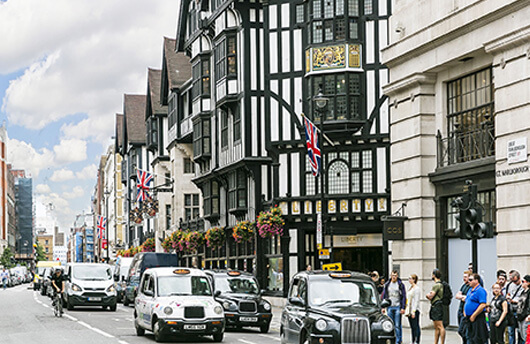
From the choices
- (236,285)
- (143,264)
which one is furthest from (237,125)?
(236,285)

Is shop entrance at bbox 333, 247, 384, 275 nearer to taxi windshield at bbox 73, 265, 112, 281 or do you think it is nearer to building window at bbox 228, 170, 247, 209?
building window at bbox 228, 170, 247, 209

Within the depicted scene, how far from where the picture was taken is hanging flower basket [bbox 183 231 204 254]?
52875 millimetres

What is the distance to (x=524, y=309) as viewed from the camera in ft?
57.4

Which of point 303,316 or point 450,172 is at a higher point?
point 450,172

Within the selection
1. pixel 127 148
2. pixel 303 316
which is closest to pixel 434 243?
pixel 303 316

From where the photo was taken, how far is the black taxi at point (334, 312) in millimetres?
16859

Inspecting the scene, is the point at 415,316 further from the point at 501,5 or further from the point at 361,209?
the point at 361,209

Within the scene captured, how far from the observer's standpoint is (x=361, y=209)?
38.8 meters

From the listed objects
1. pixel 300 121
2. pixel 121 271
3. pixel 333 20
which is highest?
pixel 333 20

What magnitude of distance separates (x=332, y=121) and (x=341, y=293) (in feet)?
67.9

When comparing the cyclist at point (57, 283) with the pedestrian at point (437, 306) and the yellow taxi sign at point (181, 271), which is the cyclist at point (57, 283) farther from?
the pedestrian at point (437, 306)

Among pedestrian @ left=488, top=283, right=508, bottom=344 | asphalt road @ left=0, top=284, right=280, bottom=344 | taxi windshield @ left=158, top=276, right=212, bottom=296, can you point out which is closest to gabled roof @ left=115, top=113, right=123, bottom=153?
asphalt road @ left=0, top=284, right=280, bottom=344

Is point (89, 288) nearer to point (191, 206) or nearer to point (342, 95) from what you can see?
point (342, 95)

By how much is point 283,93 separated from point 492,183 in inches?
728
